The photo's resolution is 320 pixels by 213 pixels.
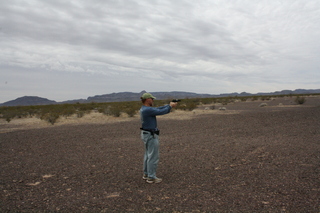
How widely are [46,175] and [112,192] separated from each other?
7.36 feet

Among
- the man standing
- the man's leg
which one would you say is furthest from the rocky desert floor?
the man standing

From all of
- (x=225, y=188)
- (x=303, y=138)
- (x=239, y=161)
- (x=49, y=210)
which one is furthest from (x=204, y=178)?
(x=303, y=138)

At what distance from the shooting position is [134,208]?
13.5 feet

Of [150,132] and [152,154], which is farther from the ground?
A: [150,132]

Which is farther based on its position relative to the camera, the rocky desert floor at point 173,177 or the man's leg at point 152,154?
the man's leg at point 152,154

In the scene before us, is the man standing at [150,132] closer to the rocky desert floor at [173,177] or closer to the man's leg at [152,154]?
the man's leg at [152,154]

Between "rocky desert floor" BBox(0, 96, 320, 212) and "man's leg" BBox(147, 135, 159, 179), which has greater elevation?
"man's leg" BBox(147, 135, 159, 179)

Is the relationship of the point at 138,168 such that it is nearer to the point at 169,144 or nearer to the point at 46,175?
the point at 46,175

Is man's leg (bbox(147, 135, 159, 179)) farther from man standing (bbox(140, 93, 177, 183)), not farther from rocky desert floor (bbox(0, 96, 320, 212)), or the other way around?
rocky desert floor (bbox(0, 96, 320, 212))

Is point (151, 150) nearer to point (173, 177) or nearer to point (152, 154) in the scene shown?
point (152, 154)

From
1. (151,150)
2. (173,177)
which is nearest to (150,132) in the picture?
(151,150)

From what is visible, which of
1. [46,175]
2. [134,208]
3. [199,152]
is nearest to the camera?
[134,208]

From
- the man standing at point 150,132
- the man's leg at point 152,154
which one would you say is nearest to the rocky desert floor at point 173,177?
the man's leg at point 152,154

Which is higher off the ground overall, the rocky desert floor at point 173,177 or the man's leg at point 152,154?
the man's leg at point 152,154
